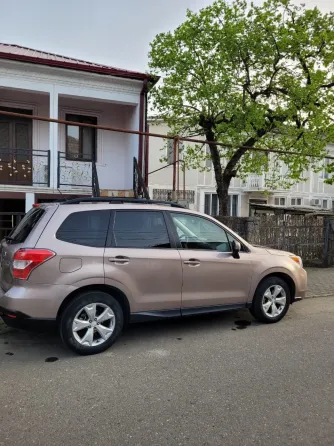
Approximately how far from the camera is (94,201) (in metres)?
4.34

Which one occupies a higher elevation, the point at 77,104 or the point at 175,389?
the point at 77,104

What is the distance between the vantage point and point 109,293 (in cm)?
412

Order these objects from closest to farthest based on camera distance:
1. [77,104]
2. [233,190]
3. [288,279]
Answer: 1. [288,279]
2. [77,104]
3. [233,190]

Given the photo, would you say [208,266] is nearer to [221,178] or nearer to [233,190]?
[221,178]

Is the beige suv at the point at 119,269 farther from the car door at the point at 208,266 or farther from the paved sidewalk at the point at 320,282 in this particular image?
the paved sidewalk at the point at 320,282

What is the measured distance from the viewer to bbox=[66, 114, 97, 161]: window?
37.2 feet

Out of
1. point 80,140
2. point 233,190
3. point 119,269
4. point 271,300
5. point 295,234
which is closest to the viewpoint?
point 119,269

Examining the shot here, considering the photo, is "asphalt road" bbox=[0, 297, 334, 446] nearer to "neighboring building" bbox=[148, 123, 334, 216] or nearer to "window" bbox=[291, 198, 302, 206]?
"neighboring building" bbox=[148, 123, 334, 216]

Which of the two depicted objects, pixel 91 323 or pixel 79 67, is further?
pixel 79 67

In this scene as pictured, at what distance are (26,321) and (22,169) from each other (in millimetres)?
7847

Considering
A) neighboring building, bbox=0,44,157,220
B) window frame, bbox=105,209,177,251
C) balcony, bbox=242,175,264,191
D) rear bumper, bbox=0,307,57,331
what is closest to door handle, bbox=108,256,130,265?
window frame, bbox=105,209,177,251

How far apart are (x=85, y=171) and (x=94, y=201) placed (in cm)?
708

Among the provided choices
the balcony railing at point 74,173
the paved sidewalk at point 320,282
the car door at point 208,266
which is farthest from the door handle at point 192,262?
the balcony railing at point 74,173

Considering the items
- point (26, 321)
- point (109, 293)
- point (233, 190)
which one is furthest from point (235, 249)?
point (233, 190)
